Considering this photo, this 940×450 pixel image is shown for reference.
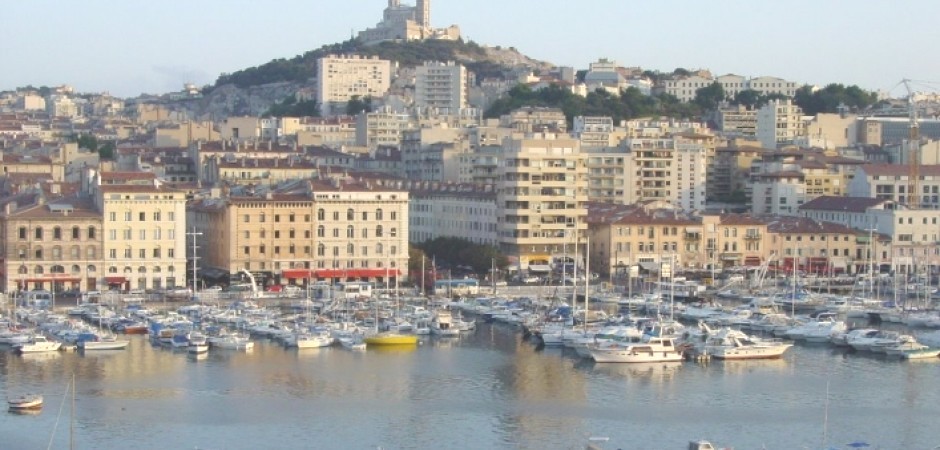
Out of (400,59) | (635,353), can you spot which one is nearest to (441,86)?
(400,59)

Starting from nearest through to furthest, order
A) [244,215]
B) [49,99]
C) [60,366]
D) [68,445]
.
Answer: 1. [68,445]
2. [60,366]
3. [244,215]
4. [49,99]

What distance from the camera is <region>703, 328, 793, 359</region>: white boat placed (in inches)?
1135

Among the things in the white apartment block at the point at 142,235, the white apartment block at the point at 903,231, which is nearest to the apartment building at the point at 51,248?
the white apartment block at the point at 142,235

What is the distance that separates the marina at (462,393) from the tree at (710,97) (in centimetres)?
4461

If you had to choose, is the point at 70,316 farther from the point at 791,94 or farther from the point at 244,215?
the point at 791,94

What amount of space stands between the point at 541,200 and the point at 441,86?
41.5 meters

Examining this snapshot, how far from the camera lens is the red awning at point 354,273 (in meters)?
Answer: 38.4

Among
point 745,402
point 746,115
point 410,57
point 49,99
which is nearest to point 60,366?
point 745,402

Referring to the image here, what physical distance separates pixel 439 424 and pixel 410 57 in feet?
252

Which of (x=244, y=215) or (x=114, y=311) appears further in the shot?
(x=244, y=215)

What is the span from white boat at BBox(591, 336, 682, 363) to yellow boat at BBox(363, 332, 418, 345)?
355cm

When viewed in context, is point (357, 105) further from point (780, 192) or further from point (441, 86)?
point (780, 192)

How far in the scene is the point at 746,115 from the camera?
7006 centimetres

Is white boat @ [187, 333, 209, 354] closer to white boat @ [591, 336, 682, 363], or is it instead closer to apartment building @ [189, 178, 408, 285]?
white boat @ [591, 336, 682, 363]
